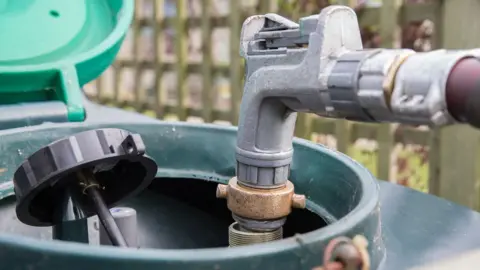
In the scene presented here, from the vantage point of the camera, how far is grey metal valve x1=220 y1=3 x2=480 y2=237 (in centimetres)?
28

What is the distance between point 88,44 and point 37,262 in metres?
0.56

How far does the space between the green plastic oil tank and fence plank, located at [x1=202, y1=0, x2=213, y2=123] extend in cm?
103

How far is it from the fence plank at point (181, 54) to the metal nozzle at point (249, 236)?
165cm

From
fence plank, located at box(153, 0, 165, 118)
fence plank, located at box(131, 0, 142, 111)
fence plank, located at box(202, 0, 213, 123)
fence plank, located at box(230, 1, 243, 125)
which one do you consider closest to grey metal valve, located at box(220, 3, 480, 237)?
fence plank, located at box(230, 1, 243, 125)

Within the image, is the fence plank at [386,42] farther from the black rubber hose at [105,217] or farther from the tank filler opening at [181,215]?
the black rubber hose at [105,217]

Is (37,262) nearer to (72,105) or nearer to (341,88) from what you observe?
(341,88)

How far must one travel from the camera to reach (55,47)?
758mm

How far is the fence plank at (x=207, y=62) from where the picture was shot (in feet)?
6.20

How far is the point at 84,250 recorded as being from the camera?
28cm

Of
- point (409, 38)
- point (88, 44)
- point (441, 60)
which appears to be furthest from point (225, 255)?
point (409, 38)

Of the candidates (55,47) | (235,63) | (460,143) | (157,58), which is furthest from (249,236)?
(157,58)

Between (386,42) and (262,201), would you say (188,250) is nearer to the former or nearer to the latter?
(262,201)

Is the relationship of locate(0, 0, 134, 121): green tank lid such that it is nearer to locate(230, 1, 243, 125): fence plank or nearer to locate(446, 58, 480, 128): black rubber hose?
locate(446, 58, 480, 128): black rubber hose

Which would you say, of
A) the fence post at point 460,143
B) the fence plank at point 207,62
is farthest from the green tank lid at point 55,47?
the fence plank at point 207,62
